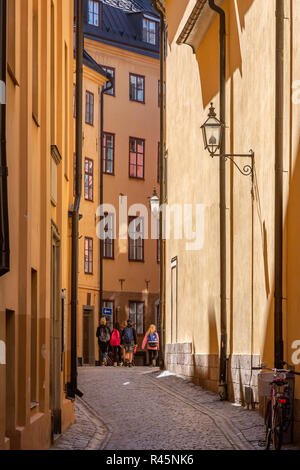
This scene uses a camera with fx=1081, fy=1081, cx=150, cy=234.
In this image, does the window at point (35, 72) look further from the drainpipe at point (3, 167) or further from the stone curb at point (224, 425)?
the stone curb at point (224, 425)

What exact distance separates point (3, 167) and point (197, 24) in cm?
1423

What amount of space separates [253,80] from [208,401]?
559cm

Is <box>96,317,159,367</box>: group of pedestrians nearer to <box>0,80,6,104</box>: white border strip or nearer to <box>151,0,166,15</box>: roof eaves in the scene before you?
<box>151,0,166,15</box>: roof eaves

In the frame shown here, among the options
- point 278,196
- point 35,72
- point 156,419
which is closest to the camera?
point 35,72

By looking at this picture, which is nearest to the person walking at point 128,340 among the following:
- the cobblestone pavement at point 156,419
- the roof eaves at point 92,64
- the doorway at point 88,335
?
the cobblestone pavement at point 156,419

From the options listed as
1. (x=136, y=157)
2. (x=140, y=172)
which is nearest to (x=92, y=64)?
(x=136, y=157)

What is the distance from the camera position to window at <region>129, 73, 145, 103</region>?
153 ft

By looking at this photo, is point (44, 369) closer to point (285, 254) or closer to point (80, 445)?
point (80, 445)

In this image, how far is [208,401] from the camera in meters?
18.8

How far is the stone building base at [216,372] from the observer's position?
16516 millimetres

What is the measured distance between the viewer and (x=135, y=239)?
4550 centimetres

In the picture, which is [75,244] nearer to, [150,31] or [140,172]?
[140,172]

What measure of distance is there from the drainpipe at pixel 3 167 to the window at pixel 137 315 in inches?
1426

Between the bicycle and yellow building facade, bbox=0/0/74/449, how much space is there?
2.54m
